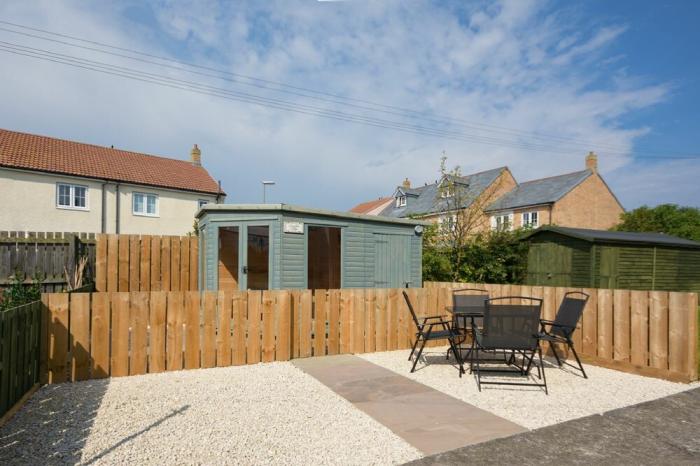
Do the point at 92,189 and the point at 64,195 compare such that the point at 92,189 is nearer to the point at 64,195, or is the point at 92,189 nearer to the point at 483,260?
the point at 64,195

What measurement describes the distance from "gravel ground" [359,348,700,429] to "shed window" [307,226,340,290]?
5981mm

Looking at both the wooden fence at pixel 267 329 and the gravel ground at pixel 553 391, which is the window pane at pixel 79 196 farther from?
the gravel ground at pixel 553 391

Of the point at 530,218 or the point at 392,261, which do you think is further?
the point at 530,218

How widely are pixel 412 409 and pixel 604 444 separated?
1.72m

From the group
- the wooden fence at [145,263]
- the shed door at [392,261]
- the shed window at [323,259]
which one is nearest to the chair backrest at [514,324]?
the shed door at [392,261]

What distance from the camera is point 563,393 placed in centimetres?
497

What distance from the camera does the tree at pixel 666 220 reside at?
88.9ft

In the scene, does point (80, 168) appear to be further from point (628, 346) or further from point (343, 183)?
point (628, 346)

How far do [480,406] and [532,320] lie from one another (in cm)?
139

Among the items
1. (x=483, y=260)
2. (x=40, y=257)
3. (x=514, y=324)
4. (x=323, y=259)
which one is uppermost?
(x=40, y=257)

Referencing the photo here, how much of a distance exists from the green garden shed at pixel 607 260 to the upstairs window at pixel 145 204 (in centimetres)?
1903

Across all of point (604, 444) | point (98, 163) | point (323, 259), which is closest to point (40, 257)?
point (323, 259)

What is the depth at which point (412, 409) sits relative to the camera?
170 inches

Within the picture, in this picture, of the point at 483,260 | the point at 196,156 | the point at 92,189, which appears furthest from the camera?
the point at 196,156
